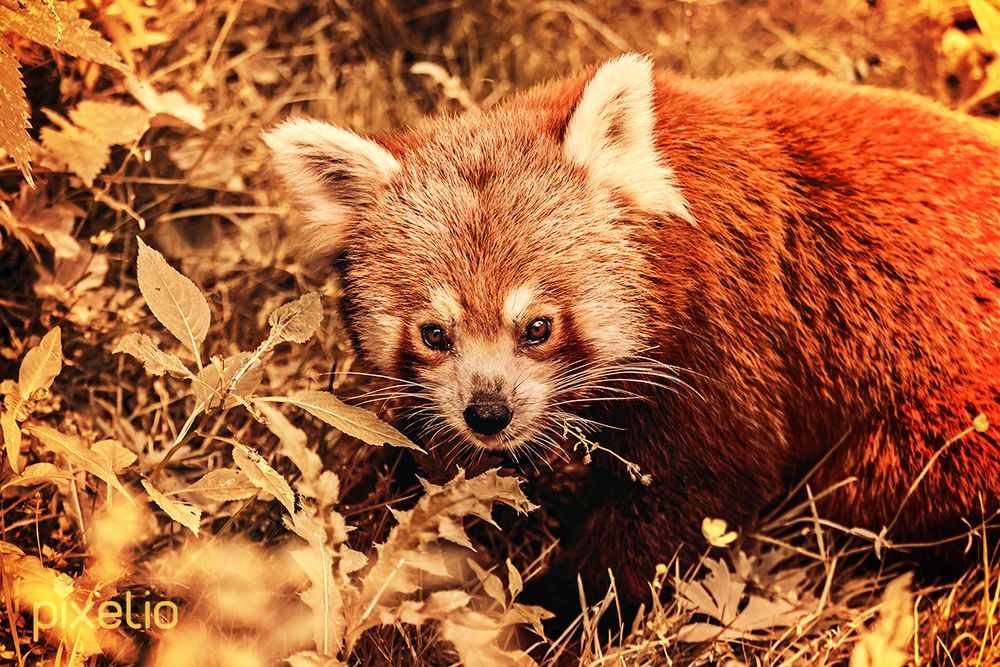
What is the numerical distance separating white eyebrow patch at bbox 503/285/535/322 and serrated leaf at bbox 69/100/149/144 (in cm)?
146

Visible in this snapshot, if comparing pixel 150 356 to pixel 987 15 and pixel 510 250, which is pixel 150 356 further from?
pixel 987 15

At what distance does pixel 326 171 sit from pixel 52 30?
80 centimetres

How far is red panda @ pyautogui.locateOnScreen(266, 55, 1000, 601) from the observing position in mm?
2631

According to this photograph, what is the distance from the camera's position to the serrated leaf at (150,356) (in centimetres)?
232

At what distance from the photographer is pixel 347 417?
93.9 inches

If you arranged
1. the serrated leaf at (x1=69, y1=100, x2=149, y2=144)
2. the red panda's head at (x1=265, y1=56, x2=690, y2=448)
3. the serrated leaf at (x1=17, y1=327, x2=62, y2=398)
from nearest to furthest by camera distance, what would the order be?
the serrated leaf at (x1=17, y1=327, x2=62, y2=398), the red panda's head at (x1=265, y1=56, x2=690, y2=448), the serrated leaf at (x1=69, y1=100, x2=149, y2=144)

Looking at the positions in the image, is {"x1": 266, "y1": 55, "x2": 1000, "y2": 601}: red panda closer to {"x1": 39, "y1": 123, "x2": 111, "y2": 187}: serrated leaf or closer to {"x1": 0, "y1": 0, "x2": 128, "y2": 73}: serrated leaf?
{"x1": 0, "y1": 0, "x2": 128, "y2": 73}: serrated leaf

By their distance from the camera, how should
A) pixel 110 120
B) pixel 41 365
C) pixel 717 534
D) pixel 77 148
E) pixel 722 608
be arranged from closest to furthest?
1. pixel 41 365
2. pixel 717 534
3. pixel 722 608
4. pixel 77 148
5. pixel 110 120

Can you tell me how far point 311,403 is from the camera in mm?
2387

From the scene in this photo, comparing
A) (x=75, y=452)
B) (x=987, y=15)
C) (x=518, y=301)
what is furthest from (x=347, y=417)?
(x=987, y=15)

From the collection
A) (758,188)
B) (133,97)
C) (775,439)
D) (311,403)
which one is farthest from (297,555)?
(133,97)

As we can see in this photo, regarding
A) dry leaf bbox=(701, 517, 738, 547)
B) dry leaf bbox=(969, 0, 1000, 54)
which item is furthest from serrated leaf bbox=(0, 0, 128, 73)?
dry leaf bbox=(969, 0, 1000, 54)

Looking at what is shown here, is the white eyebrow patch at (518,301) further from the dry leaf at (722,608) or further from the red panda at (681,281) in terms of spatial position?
the dry leaf at (722,608)

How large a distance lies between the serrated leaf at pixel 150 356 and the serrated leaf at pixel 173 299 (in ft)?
0.18
